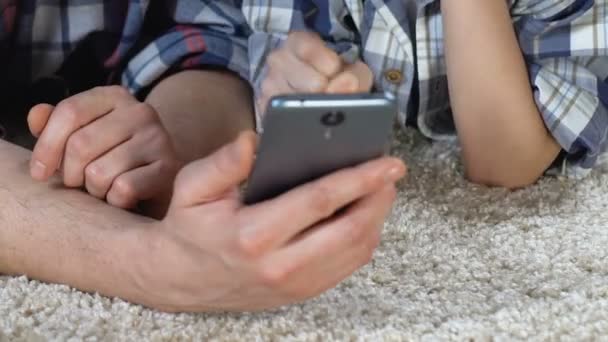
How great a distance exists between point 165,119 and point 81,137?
0.52 ft

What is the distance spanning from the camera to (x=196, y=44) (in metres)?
0.86

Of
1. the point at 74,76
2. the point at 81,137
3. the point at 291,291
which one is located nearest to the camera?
the point at 291,291

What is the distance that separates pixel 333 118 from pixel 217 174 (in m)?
0.08

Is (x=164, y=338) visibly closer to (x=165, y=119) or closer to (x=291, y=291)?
(x=291, y=291)

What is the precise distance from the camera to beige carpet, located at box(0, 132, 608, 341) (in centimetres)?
54

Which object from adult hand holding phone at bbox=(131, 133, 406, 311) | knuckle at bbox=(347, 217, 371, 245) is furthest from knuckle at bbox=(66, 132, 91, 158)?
knuckle at bbox=(347, 217, 371, 245)

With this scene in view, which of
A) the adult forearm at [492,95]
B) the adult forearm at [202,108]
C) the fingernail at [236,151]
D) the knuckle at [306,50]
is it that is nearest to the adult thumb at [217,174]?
the fingernail at [236,151]

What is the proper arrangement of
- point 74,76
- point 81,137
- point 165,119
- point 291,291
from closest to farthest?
point 291,291 < point 81,137 < point 165,119 < point 74,76

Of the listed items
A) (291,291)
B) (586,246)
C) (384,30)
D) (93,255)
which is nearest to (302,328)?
(291,291)

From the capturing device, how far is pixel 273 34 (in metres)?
0.86

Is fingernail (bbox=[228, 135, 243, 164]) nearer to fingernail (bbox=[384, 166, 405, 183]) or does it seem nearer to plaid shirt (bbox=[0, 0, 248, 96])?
fingernail (bbox=[384, 166, 405, 183])

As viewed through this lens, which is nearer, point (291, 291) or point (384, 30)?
point (291, 291)

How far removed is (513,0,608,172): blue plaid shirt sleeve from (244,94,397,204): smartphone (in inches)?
12.9

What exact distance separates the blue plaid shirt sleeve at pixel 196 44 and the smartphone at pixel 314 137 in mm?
393
